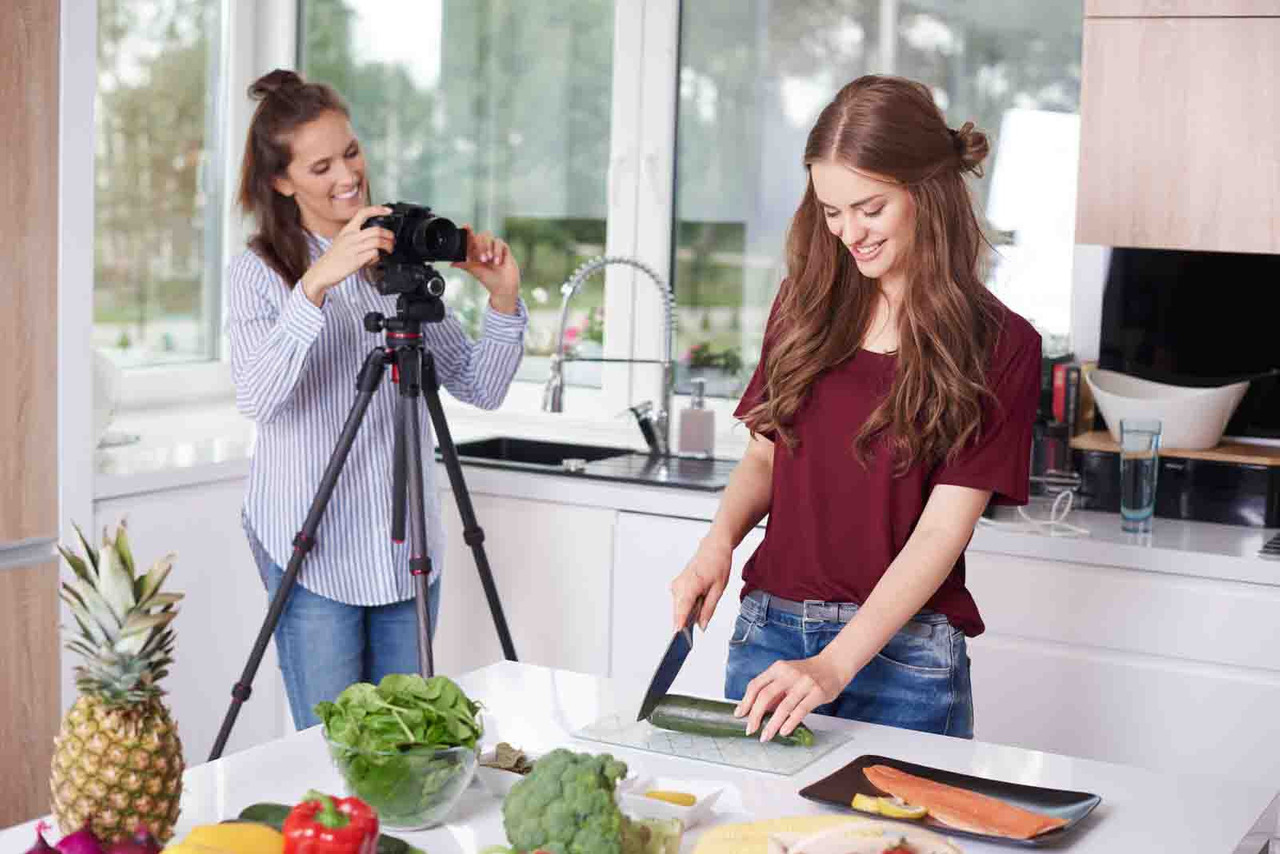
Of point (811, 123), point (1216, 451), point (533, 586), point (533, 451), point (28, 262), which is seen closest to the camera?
point (28, 262)

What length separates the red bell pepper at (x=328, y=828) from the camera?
110 cm

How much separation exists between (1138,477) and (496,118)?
1915mm

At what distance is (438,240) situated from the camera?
8.38ft

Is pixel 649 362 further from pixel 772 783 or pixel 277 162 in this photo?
pixel 772 783

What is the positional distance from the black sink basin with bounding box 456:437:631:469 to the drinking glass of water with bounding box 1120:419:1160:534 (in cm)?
118

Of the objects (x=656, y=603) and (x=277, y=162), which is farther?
(x=656, y=603)

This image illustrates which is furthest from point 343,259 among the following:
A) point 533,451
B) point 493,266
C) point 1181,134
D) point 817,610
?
point 1181,134

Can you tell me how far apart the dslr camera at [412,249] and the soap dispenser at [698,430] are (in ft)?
3.23

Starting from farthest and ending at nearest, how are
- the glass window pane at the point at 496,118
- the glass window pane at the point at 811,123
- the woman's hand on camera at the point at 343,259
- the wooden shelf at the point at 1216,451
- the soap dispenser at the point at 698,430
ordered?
the glass window pane at the point at 496,118 → the soap dispenser at the point at 698,430 → the glass window pane at the point at 811,123 → the wooden shelf at the point at 1216,451 → the woman's hand on camera at the point at 343,259

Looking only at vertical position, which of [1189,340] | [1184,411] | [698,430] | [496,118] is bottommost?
[698,430]

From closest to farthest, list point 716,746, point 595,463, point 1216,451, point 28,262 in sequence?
point 716,746 < point 28,262 < point 1216,451 < point 595,463

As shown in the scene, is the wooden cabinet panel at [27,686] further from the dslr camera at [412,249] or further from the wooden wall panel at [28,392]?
the dslr camera at [412,249]

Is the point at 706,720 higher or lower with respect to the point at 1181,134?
lower

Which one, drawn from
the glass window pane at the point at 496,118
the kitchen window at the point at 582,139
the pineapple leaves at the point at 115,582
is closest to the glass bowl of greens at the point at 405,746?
the pineapple leaves at the point at 115,582
